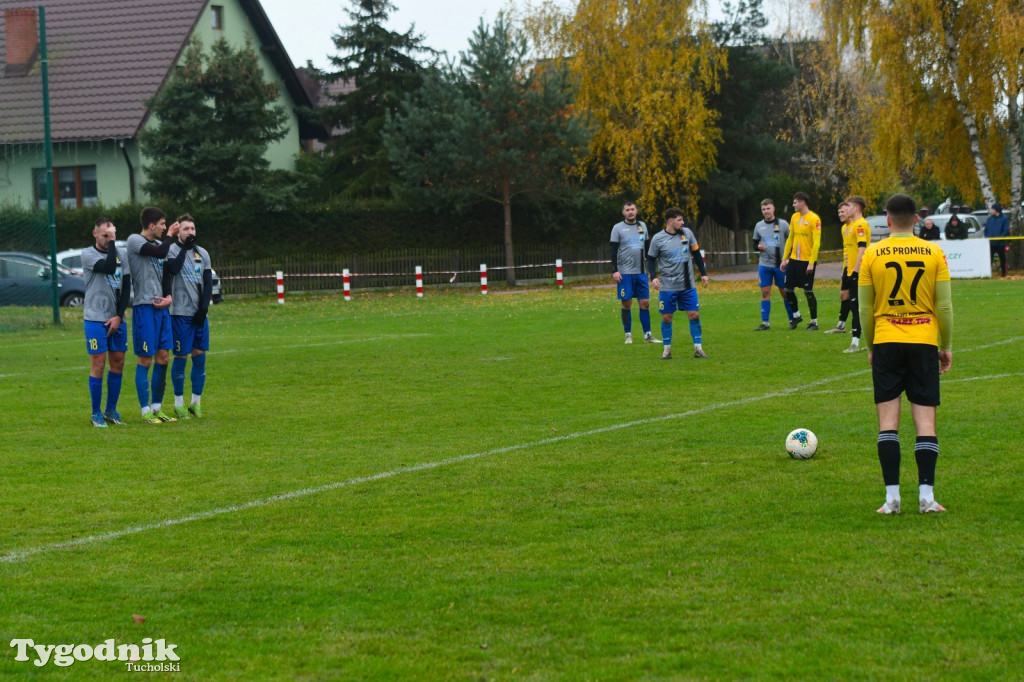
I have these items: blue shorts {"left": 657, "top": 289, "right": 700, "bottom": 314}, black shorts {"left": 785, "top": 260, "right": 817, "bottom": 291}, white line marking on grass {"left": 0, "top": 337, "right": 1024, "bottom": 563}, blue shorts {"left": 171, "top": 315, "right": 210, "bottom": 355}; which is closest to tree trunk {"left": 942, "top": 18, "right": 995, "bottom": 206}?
black shorts {"left": 785, "top": 260, "right": 817, "bottom": 291}

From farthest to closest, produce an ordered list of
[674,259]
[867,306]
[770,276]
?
[770,276]
[674,259]
[867,306]

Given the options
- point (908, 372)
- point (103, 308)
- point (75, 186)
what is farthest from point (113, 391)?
point (75, 186)

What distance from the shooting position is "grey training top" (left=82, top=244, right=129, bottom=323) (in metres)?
11.7

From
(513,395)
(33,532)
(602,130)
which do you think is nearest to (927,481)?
(33,532)

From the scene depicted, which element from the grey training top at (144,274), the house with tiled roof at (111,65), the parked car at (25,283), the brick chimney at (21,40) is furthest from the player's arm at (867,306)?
the house with tiled roof at (111,65)

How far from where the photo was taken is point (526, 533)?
679cm

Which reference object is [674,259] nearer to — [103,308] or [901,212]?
[103,308]

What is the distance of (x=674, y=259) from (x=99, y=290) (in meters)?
7.68

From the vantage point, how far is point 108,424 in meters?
11.8

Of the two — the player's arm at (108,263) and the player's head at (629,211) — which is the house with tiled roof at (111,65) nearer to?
the player's head at (629,211)

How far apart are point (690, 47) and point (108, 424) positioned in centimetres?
3690

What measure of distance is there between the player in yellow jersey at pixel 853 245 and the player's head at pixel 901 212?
839 centimetres

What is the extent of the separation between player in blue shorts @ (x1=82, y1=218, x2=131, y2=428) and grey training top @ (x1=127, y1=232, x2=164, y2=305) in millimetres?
83

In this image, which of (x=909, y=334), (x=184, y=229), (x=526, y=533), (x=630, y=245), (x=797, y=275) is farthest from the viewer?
(x=797, y=275)
